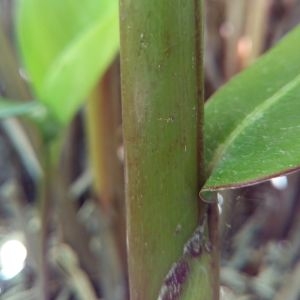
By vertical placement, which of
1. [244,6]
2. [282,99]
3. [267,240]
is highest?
[282,99]

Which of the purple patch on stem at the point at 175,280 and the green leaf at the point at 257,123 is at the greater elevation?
the green leaf at the point at 257,123

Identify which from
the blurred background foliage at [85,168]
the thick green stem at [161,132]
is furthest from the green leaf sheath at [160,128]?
the blurred background foliage at [85,168]

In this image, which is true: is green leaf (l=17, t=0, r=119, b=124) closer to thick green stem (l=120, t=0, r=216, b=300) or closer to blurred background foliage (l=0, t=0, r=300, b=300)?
blurred background foliage (l=0, t=0, r=300, b=300)

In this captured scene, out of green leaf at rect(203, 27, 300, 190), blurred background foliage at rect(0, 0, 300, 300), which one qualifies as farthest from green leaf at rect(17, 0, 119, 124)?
green leaf at rect(203, 27, 300, 190)

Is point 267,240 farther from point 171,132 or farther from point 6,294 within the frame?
point 171,132

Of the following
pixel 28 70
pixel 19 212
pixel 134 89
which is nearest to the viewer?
pixel 134 89

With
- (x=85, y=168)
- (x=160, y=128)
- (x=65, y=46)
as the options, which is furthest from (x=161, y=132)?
(x=85, y=168)

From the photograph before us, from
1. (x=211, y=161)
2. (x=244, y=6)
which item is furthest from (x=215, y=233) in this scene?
(x=244, y=6)

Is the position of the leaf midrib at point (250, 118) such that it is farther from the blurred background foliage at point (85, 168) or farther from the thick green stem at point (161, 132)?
the blurred background foliage at point (85, 168)
